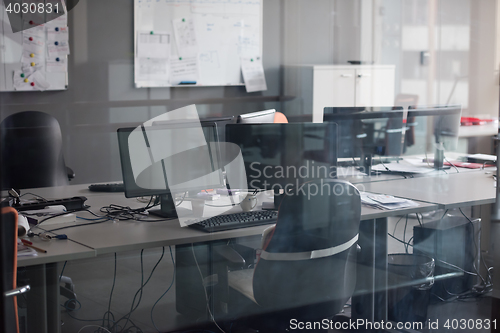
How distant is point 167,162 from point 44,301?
0.68m

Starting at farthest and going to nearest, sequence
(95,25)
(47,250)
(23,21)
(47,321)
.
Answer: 1. (95,25)
2. (23,21)
3. (47,321)
4. (47,250)

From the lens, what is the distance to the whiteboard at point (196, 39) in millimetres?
2977

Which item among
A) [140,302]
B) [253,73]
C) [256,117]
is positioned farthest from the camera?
[253,73]

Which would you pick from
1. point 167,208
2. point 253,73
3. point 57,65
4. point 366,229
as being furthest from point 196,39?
point 366,229

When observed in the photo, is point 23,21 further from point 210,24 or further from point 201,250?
point 201,250

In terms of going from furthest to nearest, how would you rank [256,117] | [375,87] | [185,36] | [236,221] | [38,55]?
1. [185,36]
2. [38,55]
3. [375,87]
4. [256,117]
5. [236,221]

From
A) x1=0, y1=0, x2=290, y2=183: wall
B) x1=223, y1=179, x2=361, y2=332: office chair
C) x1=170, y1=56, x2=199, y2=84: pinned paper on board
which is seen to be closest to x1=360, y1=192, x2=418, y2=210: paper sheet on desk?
x1=223, y1=179, x2=361, y2=332: office chair

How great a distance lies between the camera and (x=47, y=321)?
5.29ft

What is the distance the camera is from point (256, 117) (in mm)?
2182

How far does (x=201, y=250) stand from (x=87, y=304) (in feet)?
1.70

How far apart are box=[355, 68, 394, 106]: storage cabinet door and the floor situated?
620mm

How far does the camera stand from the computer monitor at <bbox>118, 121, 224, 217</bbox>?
6.13 ft

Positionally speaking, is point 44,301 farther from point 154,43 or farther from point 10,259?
point 154,43

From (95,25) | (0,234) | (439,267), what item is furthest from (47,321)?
(95,25)
